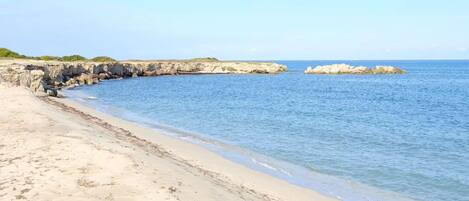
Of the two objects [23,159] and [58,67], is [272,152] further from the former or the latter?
[58,67]

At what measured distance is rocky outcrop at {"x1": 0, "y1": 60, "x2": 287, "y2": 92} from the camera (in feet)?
127

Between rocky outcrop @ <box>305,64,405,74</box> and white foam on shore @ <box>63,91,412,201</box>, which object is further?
rocky outcrop @ <box>305,64,405,74</box>

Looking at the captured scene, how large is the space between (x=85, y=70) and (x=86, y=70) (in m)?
0.50

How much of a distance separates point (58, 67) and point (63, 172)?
56744 mm

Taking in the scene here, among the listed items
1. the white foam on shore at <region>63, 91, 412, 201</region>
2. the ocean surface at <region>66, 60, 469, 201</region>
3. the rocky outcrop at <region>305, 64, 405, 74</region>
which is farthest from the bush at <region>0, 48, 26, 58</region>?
the rocky outcrop at <region>305, 64, 405, 74</region>

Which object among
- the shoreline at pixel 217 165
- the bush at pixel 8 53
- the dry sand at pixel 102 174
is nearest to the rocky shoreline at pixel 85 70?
the bush at pixel 8 53

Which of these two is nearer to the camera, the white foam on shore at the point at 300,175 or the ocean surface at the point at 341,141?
the white foam on shore at the point at 300,175

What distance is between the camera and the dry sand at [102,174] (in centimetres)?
962

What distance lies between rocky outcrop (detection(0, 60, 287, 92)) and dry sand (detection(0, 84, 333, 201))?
22.4 m

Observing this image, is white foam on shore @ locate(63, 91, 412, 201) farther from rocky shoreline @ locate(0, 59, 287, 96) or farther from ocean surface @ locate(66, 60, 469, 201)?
rocky shoreline @ locate(0, 59, 287, 96)

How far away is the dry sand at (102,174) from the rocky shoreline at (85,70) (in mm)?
22347

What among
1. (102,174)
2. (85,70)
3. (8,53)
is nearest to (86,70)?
(85,70)

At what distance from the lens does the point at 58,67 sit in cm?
6362

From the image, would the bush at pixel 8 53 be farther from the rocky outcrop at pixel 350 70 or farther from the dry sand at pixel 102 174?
the rocky outcrop at pixel 350 70
